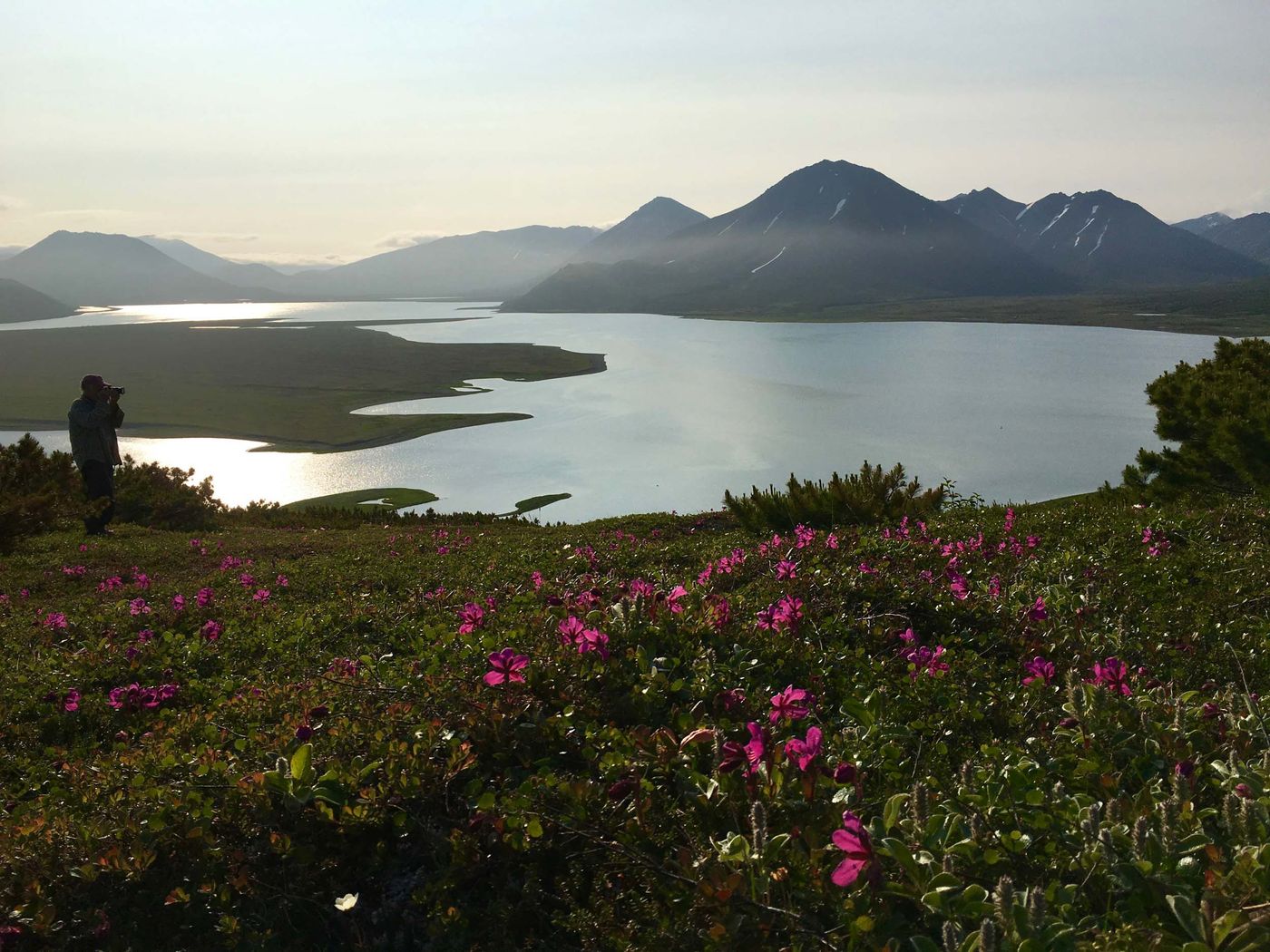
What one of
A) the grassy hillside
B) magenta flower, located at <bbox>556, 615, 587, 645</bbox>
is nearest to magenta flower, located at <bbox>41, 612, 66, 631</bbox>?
the grassy hillside

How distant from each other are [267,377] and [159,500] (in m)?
81.5

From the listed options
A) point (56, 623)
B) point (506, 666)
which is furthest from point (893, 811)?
point (56, 623)

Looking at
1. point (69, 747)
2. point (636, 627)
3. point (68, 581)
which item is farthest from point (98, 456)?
point (636, 627)

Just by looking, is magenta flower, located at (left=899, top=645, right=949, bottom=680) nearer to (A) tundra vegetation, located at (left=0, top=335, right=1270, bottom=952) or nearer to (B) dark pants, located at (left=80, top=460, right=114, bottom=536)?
(A) tundra vegetation, located at (left=0, top=335, right=1270, bottom=952)

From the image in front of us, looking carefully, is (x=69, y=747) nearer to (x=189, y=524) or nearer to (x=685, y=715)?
(x=685, y=715)

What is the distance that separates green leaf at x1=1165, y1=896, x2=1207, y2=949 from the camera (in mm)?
1924

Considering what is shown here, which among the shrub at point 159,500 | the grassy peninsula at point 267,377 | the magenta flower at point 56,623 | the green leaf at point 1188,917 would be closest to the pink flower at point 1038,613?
the green leaf at point 1188,917

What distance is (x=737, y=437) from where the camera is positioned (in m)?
53.4

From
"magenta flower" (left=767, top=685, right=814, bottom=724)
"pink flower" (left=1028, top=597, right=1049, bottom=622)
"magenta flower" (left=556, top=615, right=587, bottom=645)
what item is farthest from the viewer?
"pink flower" (left=1028, top=597, right=1049, bottom=622)

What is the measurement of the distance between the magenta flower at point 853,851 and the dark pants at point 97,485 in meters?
17.1

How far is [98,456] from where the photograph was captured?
16.5 metres

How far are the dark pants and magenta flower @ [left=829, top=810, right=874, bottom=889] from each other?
1713cm

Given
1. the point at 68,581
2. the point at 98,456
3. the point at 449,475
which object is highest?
the point at 98,456

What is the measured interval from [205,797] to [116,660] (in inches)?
148
